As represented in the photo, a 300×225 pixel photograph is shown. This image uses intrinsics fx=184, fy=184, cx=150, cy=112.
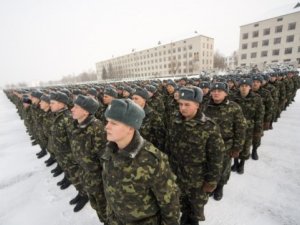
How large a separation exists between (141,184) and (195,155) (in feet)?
3.81

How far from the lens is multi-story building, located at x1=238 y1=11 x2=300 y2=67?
129ft

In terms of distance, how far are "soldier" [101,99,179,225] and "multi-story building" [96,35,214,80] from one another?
4932 cm

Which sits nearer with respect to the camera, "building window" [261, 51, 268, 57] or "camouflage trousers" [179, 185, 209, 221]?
"camouflage trousers" [179, 185, 209, 221]

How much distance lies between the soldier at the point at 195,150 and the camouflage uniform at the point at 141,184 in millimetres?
960

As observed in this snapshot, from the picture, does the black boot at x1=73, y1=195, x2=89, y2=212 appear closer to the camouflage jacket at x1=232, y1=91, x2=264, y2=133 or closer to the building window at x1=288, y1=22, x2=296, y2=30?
the camouflage jacket at x1=232, y1=91, x2=264, y2=133

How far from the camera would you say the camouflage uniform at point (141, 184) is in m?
1.49

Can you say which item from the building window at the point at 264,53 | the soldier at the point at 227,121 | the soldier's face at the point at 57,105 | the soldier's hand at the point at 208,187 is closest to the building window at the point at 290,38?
the building window at the point at 264,53

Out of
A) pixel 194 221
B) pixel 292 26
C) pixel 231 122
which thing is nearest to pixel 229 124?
pixel 231 122

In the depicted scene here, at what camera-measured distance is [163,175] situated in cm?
151

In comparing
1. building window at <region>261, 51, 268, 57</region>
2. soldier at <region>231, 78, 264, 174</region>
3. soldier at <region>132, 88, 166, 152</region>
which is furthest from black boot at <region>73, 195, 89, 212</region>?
building window at <region>261, 51, 268, 57</region>

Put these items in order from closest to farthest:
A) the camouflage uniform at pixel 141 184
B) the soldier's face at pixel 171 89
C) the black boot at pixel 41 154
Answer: the camouflage uniform at pixel 141 184
the black boot at pixel 41 154
the soldier's face at pixel 171 89

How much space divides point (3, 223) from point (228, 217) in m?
4.09

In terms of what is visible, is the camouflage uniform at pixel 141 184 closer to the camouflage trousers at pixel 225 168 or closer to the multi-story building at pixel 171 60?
the camouflage trousers at pixel 225 168

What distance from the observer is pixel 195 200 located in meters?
2.62
